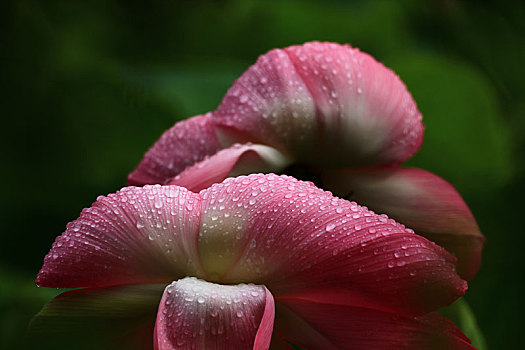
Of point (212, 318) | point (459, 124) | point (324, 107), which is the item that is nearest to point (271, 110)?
point (324, 107)

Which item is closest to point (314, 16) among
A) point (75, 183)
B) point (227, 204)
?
point (75, 183)

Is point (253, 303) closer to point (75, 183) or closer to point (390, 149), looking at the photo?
point (390, 149)

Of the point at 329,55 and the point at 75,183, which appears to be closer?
the point at 329,55

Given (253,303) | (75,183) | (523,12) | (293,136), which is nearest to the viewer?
(253,303)

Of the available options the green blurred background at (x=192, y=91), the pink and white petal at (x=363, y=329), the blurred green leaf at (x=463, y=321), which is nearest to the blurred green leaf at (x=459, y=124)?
the green blurred background at (x=192, y=91)

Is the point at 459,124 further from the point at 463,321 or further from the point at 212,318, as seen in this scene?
the point at 212,318

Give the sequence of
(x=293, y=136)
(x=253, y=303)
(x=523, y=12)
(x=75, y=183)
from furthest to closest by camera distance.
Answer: (x=523, y=12) → (x=75, y=183) → (x=293, y=136) → (x=253, y=303)

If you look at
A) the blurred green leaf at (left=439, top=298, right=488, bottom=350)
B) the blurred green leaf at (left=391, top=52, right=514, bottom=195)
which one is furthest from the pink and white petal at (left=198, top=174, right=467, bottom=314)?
the blurred green leaf at (left=391, top=52, right=514, bottom=195)

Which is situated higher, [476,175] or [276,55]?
[276,55]
